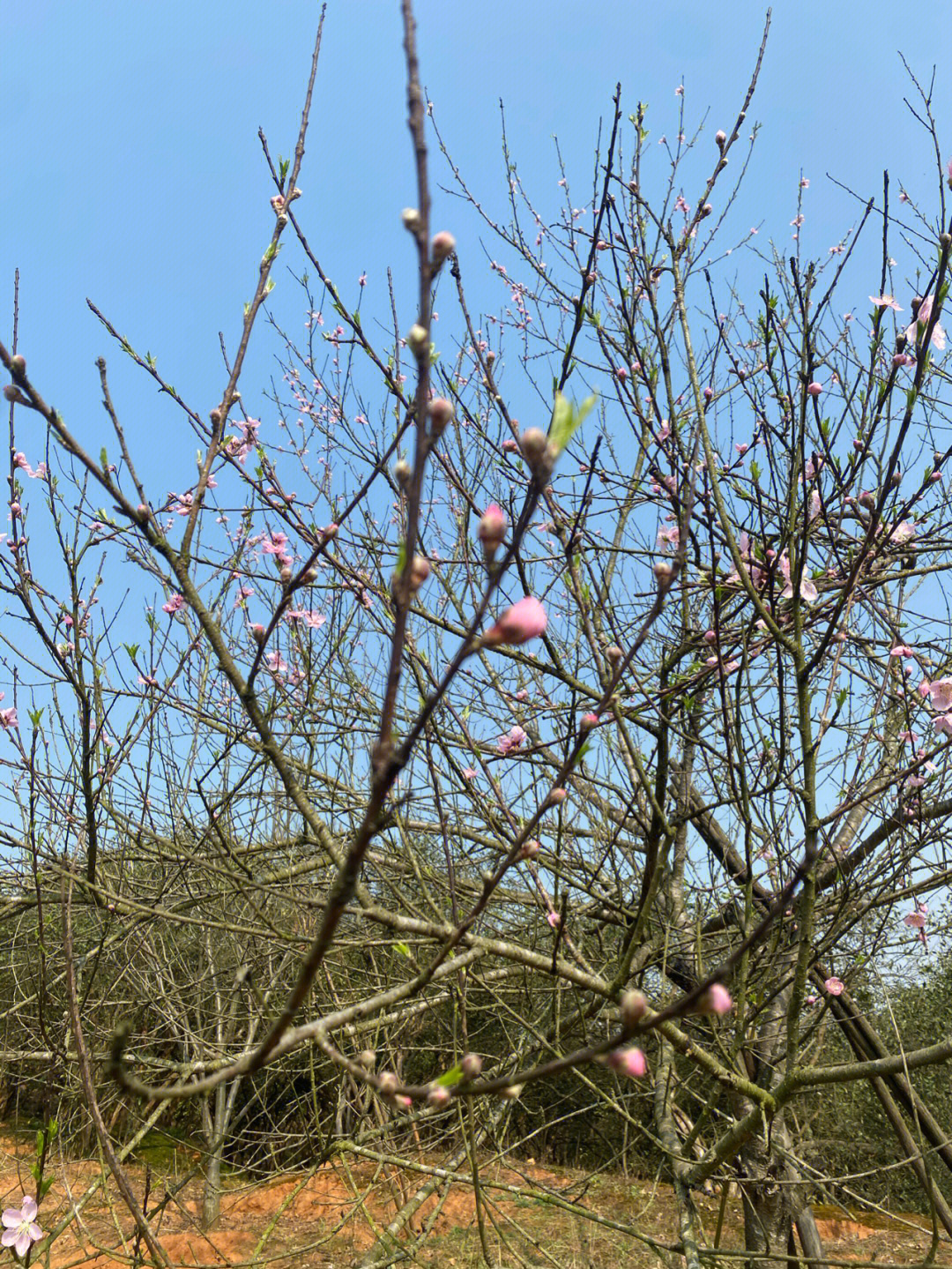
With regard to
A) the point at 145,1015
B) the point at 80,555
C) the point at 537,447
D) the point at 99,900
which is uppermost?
the point at 80,555

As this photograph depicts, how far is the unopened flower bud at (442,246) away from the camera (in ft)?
2.17

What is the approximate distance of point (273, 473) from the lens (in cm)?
284

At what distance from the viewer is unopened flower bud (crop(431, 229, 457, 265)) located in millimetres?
662

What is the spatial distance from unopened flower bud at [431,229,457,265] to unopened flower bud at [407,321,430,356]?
0.06 m

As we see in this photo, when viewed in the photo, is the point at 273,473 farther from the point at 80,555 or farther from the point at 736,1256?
the point at 736,1256

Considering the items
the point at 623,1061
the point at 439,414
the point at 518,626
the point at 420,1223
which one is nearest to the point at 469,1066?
the point at 623,1061

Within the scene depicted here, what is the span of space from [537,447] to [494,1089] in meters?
0.69

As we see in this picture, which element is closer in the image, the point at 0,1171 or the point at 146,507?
the point at 146,507

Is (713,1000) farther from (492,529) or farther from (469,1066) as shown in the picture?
(492,529)

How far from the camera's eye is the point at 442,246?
2.21 feet

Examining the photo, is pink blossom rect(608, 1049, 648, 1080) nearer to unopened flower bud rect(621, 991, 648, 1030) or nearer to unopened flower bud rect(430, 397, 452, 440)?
unopened flower bud rect(621, 991, 648, 1030)

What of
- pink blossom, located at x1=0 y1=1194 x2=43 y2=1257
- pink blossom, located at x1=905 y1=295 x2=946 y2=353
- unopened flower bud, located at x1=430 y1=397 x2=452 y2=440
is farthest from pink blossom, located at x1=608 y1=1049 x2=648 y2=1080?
pink blossom, located at x1=0 y1=1194 x2=43 y2=1257

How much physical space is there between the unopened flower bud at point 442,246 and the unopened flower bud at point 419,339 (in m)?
0.06

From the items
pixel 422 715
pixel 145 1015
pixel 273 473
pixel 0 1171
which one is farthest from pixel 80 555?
pixel 0 1171
